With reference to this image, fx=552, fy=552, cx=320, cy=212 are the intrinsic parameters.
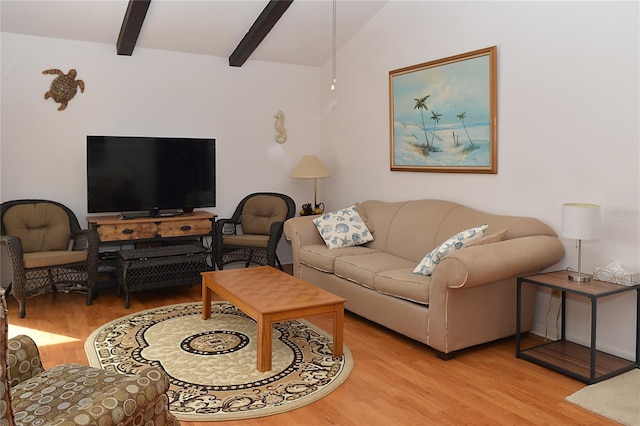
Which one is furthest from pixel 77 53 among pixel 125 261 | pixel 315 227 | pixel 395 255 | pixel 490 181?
pixel 490 181

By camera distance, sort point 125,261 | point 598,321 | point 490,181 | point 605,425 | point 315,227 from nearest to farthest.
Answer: point 605,425
point 598,321
point 490,181
point 125,261
point 315,227

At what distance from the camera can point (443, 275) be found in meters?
3.40

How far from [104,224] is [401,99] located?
9.78 feet

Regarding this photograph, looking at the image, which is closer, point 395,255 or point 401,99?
point 395,255

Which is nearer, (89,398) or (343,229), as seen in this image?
(89,398)

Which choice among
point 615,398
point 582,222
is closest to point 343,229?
point 582,222

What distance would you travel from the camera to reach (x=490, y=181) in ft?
14.5

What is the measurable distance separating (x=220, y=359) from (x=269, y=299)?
1.60 feet

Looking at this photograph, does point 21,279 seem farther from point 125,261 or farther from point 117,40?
point 117,40

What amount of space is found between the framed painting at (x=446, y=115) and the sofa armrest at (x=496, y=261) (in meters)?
0.90

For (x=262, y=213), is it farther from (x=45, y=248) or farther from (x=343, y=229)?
(x=45, y=248)

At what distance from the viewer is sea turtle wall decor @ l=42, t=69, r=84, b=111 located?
523cm

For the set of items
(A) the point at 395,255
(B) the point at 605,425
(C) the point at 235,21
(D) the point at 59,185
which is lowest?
(B) the point at 605,425

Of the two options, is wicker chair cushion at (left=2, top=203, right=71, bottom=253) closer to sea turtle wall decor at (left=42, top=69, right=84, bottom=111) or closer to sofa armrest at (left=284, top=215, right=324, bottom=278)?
sea turtle wall decor at (left=42, top=69, right=84, bottom=111)
